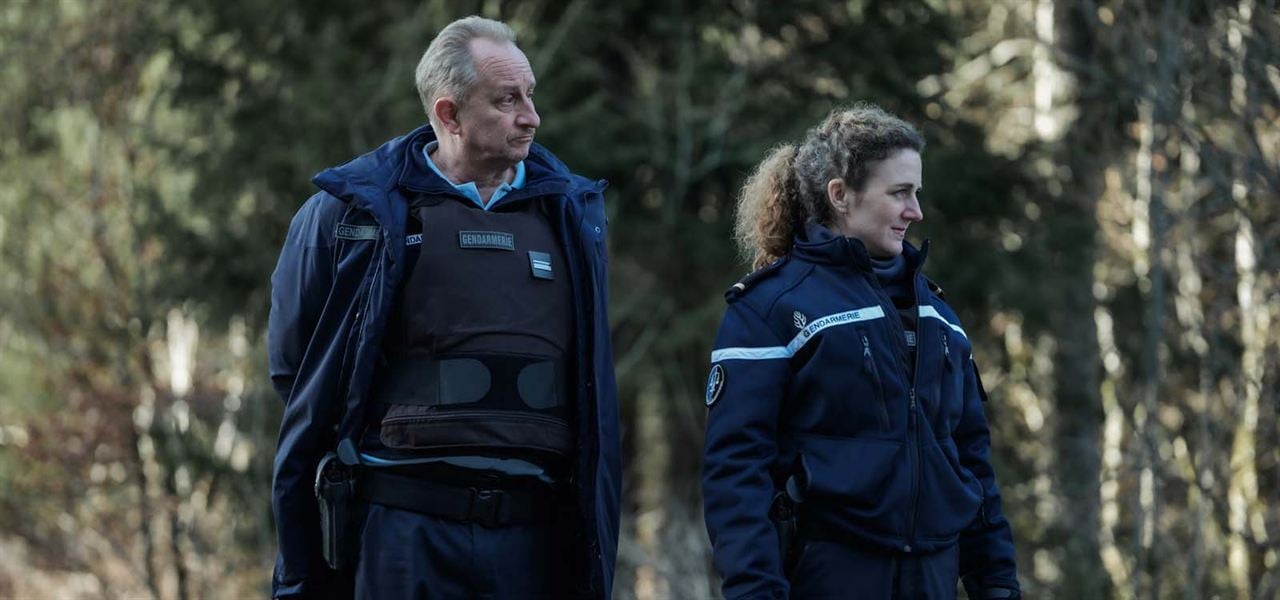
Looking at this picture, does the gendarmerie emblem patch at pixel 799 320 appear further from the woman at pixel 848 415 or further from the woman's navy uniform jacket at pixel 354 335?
the woman's navy uniform jacket at pixel 354 335

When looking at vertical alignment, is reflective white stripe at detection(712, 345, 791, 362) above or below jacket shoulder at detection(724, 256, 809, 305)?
below

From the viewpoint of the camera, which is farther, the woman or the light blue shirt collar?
the light blue shirt collar

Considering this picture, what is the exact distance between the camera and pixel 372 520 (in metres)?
3.62

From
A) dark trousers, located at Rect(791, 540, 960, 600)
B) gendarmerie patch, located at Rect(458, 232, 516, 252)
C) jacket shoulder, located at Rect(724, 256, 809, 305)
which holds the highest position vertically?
gendarmerie patch, located at Rect(458, 232, 516, 252)

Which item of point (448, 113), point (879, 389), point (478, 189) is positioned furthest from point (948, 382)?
point (448, 113)

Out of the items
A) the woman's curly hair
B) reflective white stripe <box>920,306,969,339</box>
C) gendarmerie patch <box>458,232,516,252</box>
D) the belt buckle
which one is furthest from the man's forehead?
reflective white stripe <box>920,306,969,339</box>

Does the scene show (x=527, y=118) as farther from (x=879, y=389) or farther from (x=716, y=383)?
(x=879, y=389)

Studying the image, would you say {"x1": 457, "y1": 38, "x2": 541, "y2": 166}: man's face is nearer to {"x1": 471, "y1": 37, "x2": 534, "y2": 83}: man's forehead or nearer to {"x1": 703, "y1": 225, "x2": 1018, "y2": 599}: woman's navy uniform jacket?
{"x1": 471, "y1": 37, "x2": 534, "y2": 83}: man's forehead

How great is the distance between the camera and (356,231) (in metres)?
3.67

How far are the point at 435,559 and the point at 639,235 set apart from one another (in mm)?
5967

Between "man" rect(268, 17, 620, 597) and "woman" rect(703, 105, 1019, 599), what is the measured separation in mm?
388

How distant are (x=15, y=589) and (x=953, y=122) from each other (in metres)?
9.06

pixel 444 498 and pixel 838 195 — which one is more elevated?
pixel 838 195

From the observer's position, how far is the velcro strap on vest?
141 inches
